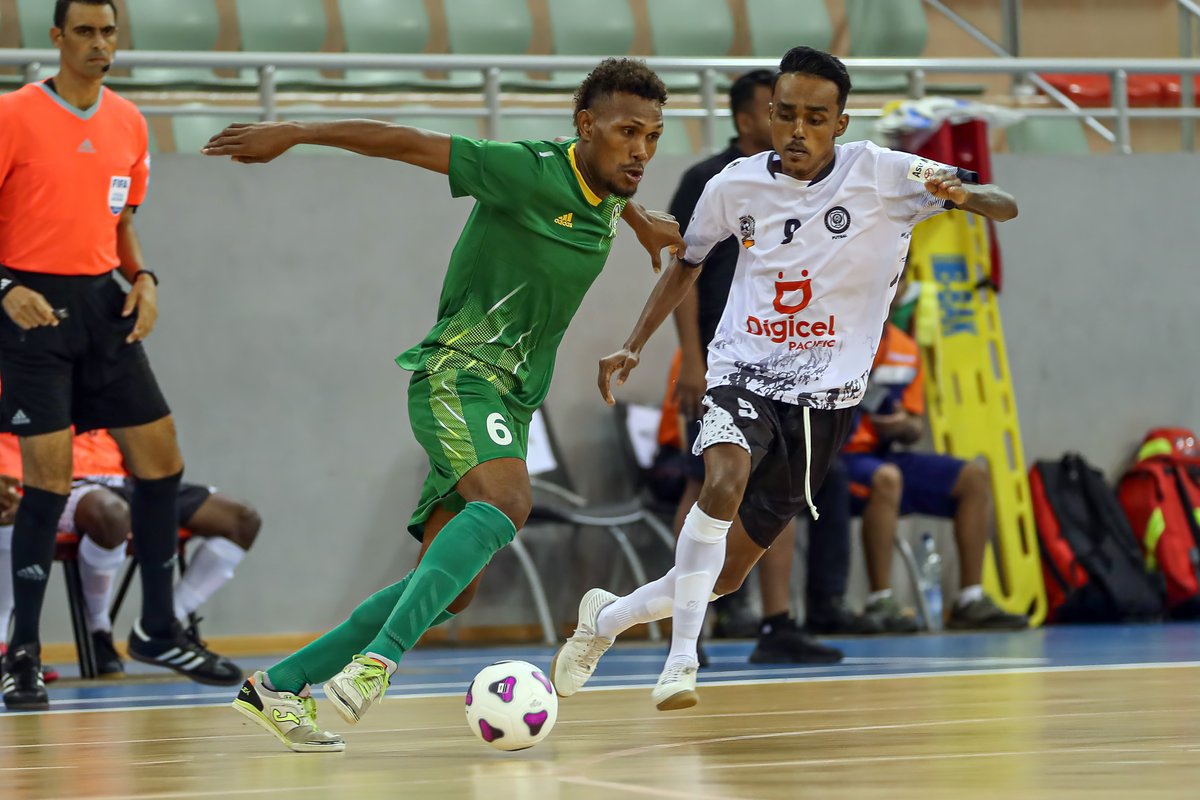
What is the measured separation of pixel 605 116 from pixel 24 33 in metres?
5.82

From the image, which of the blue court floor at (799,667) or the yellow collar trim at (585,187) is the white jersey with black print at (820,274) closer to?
the yellow collar trim at (585,187)

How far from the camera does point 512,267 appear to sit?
13.9ft

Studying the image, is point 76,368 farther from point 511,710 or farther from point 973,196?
point 973,196

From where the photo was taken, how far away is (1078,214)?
9852 mm

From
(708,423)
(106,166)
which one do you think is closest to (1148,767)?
(708,423)

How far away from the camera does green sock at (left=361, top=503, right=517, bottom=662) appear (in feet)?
12.3

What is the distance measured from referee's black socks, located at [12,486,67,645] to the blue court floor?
332mm

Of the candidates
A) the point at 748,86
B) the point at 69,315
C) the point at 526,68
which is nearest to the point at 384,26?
the point at 526,68

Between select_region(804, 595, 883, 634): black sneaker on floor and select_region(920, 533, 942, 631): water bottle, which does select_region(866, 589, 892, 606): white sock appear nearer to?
select_region(804, 595, 883, 634): black sneaker on floor

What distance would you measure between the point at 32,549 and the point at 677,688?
268cm

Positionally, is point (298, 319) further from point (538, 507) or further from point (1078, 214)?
point (1078, 214)

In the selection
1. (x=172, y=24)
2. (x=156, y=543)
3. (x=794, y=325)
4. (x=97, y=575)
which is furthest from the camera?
(x=172, y=24)

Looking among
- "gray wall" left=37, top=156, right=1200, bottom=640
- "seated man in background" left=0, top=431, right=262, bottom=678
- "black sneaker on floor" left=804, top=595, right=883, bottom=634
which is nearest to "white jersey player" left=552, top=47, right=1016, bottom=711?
"seated man in background" left=0, top=431, right=262, bottom=678

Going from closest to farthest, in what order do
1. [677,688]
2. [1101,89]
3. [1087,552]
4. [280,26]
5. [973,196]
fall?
[677,688] < [973,196] < [1087,552] < [280,26] < [1101,89]
